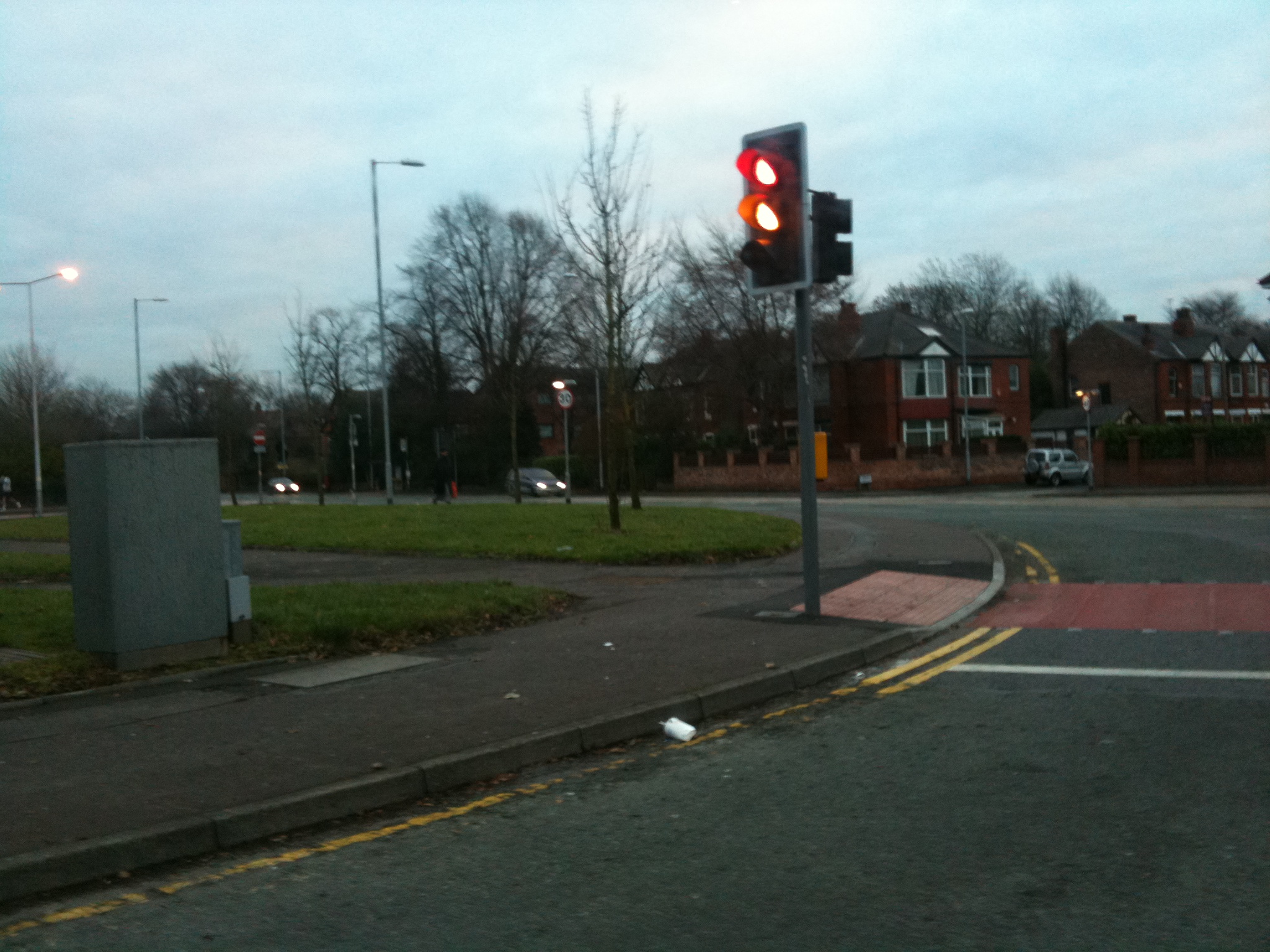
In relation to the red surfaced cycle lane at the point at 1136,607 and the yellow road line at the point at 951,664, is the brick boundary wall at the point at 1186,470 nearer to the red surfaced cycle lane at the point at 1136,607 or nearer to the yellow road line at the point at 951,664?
the red surfaced cycle lane at the point at 1136,607

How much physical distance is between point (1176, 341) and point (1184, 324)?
1.56 meters

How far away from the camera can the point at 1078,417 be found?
79.1m

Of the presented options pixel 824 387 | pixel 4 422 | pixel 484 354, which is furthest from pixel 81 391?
pixel 824 387

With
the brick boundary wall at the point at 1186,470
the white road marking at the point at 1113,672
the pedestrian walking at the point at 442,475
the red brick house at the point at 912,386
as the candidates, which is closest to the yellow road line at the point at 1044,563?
the white road marking at the point at 1113,672

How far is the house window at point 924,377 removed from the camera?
64.2m

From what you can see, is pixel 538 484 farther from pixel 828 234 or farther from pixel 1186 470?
pixel 828 234

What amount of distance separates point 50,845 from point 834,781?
12.3 ft

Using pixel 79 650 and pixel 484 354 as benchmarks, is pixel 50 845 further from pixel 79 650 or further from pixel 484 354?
pixel 484 354

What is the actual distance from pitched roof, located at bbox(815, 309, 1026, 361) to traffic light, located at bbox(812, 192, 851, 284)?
50.4 metres

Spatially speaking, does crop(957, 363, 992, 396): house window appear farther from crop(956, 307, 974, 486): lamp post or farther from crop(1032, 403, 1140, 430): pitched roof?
crop(1032, 403, 1140, 430): pitched roof

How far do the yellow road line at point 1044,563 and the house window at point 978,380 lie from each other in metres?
48.2

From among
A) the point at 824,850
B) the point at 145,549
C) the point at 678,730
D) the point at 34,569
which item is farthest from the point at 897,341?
the point at 824,850

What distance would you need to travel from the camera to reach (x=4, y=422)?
50406 mm

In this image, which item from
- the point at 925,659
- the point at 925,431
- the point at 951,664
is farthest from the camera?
the point at 925,431
